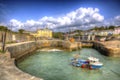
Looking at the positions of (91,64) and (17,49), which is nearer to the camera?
(91,64)

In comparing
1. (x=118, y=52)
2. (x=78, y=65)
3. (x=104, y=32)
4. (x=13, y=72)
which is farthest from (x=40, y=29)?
(x=13, y=72)

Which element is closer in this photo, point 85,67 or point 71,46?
point 85,67

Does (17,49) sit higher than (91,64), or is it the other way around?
(17,49)

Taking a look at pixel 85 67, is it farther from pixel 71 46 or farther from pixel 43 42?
pixel 43 42

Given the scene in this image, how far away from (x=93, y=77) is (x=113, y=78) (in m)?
2.41

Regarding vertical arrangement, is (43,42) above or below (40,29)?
below

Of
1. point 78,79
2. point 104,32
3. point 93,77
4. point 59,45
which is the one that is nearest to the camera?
point 78,79

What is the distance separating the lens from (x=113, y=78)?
1638 cm

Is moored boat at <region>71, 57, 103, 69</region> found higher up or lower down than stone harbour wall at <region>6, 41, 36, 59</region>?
lower down

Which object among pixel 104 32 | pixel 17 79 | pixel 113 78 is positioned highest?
pixel 104 32

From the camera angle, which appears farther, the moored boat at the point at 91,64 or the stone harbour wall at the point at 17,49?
the stone harbour wall at the point at 17,49

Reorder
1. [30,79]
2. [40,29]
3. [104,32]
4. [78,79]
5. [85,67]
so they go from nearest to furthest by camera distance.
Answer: [30,79], [78,79], [85,67], [104,32], [40,29]

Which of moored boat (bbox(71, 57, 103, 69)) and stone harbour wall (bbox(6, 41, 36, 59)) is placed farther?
stone harbour wall (bbox(6, 41, 36, 59))

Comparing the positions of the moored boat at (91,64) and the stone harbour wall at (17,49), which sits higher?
the stone harbour wall at (17,49)
